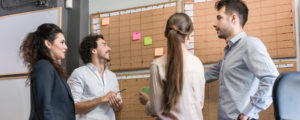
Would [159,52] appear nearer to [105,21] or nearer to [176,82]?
[105,21]

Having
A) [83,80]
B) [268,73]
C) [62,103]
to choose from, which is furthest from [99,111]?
[268,73]

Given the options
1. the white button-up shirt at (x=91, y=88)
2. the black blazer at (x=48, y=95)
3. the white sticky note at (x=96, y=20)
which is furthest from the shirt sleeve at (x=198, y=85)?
the white sticky note at (x=96, y=20)

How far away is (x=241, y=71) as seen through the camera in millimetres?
2088

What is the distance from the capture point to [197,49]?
115 inches

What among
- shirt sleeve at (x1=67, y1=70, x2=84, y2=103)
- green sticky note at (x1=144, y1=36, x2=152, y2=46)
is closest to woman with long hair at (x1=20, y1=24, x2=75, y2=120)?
shirt sleeve at (x1=67, y1=70, x2=84, y2=103)

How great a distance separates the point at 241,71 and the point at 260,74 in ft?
0.51

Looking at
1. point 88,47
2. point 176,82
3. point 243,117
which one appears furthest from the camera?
point 88,47

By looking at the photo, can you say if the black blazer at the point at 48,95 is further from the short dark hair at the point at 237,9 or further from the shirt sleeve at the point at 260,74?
the short dark hair at the point at 237,9

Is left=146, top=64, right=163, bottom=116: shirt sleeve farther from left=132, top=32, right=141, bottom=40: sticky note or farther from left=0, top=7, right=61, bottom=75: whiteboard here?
left=0, top=7, right=61, bottom=75: whiteboard

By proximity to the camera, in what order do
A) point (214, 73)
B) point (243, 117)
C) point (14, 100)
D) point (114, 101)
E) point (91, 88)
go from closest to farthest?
point (243, 117)
point (214, 73)
point (114, 101)
point (91, 88)
point (14, 100)

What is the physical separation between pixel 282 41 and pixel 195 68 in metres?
1.15

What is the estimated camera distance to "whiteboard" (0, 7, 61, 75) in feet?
12.3

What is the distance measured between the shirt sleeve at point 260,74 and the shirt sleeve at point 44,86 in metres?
1.20

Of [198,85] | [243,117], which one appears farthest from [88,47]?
[243,117]
